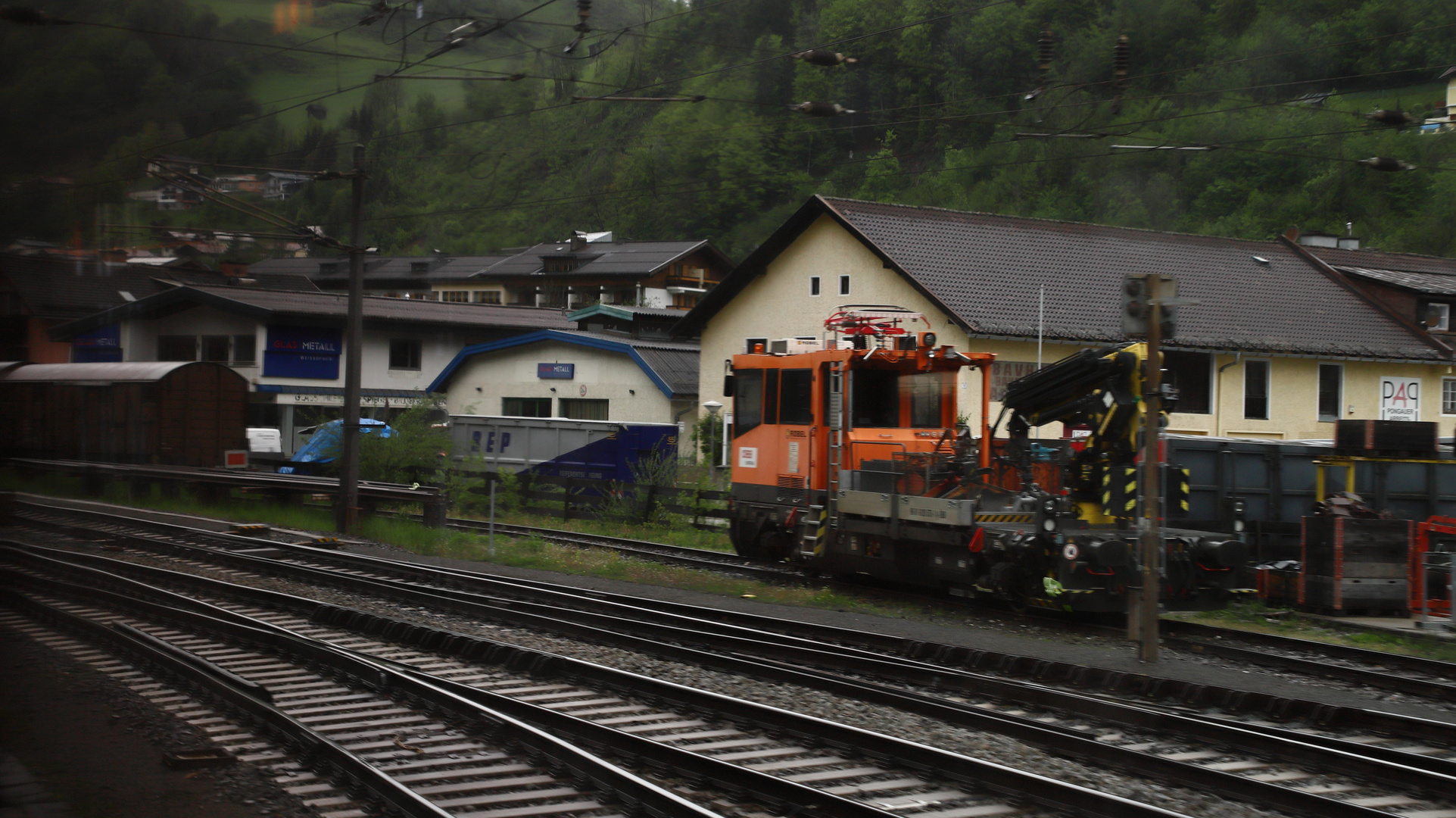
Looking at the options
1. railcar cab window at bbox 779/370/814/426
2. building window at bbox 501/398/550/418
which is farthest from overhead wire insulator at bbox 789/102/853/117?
building window at bbox 501/398/550/418

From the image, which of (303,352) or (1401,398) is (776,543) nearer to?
(1401,398)

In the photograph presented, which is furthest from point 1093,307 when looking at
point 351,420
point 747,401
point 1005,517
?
point 351,420

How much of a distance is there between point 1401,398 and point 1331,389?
8.90 ft

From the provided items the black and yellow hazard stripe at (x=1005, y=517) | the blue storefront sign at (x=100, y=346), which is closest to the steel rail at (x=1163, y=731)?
the black and yellow hazard stripe at (x=1005, y=517)

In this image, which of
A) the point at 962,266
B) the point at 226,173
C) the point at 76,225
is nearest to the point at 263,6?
the point at 76,225

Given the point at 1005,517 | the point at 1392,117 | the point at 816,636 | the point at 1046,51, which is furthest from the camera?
the point at 1046,51

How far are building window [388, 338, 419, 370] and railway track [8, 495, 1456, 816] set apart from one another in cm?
3162

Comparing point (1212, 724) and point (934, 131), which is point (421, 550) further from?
point (934, 131)

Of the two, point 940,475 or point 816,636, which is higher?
point 940,475

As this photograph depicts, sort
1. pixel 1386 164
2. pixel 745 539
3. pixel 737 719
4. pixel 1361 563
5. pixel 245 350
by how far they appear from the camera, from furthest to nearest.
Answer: pixel 245 350 → pixel 745 539 → pixel 1386 164 → pixel 1361 563 → pixel 737 719

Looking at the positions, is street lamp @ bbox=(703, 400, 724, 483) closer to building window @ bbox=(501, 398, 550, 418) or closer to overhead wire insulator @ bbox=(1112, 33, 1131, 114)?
building window @ bbox=(501, 398, 550, 418)

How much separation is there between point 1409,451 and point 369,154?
1391 cm

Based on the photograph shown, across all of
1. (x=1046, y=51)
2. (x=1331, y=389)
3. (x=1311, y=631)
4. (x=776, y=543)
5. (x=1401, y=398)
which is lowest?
(x=1311, y=631)

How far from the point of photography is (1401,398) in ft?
107
